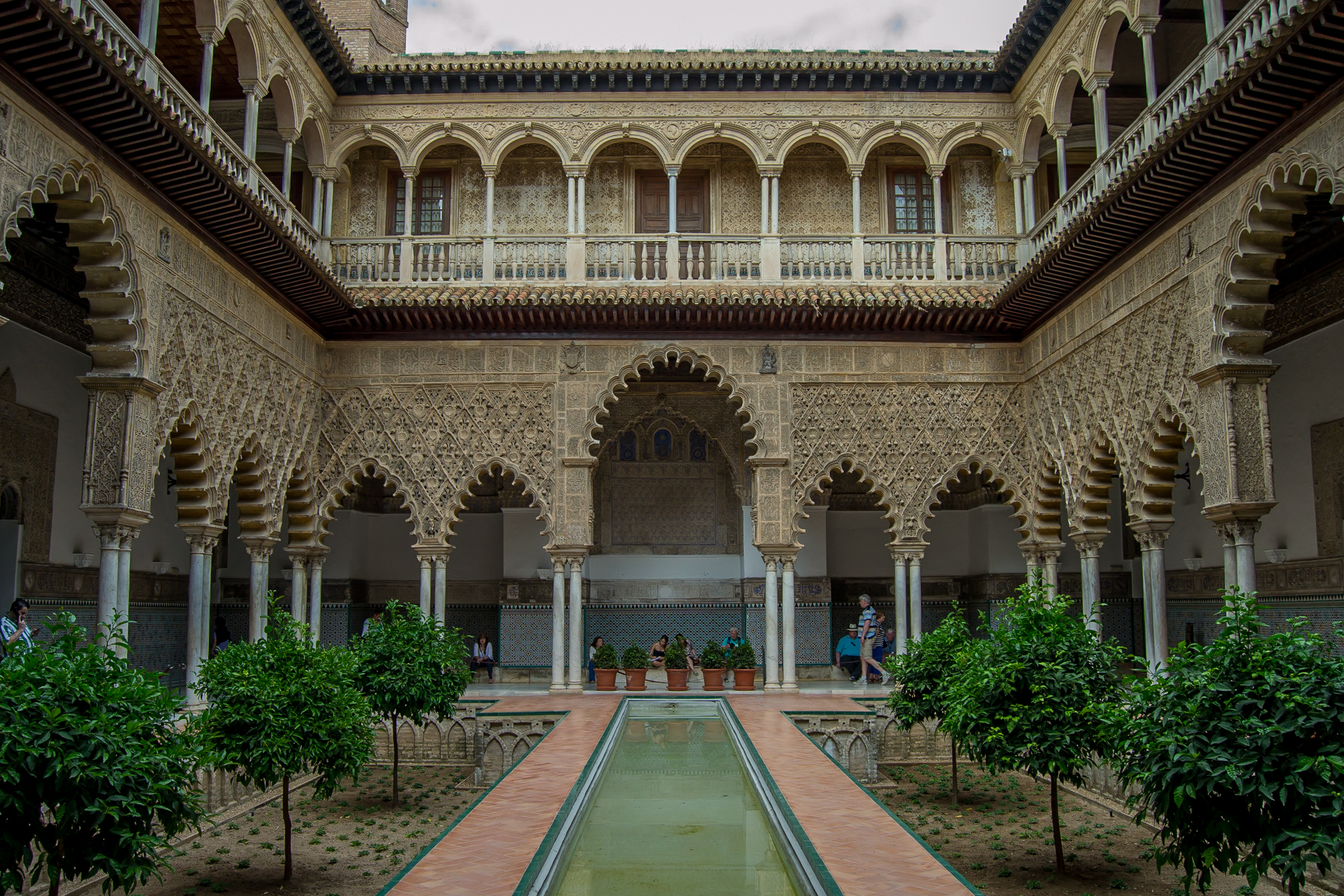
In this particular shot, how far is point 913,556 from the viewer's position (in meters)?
13.8

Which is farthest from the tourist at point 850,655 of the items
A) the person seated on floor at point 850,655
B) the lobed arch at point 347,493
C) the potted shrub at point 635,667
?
the lobed arch at point 347,493

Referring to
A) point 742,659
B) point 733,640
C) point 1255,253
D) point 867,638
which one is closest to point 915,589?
point 867,638

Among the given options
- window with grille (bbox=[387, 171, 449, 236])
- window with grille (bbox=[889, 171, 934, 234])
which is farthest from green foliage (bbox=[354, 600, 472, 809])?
window with grille (bbox=[889, 171, 934, 234])

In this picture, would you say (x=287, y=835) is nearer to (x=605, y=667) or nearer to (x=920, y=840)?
(x=920, y=840)

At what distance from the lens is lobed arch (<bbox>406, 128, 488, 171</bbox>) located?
1455 cm

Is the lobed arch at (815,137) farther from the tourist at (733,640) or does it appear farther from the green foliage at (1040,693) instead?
the green foliage at (1040,693)

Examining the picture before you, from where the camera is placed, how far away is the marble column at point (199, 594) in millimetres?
10742

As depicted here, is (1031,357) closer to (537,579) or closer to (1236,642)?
(537,579)

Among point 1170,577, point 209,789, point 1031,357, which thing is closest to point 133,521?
point 209,789

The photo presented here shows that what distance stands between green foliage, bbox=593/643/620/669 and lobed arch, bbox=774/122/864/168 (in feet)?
22.6

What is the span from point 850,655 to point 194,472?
9242mm

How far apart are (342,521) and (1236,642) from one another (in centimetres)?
1404

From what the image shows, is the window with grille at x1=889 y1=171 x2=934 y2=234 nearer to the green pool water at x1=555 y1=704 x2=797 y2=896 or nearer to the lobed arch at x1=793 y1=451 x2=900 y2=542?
the lobed arch at x1=793 y1=451 x2=900 y2=542

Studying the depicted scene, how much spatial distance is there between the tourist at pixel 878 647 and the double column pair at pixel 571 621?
13.7ft
